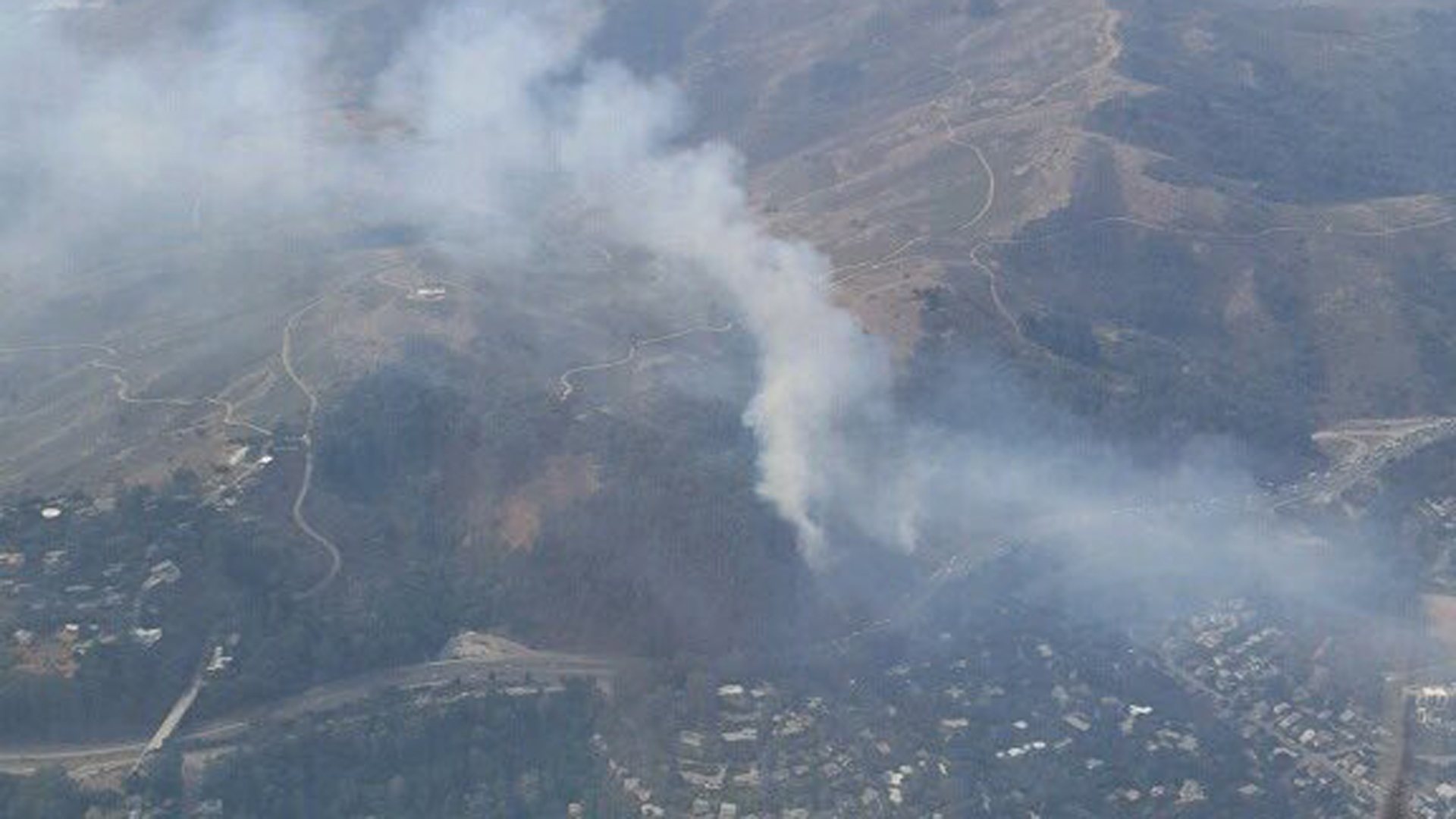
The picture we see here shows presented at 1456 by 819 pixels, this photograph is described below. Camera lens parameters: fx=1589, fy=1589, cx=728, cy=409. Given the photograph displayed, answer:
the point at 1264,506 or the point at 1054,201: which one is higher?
the point at 1054,201

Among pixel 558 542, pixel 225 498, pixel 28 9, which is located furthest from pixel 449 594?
pixel 28 9

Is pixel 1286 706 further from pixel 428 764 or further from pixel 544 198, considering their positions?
pixel 544 198

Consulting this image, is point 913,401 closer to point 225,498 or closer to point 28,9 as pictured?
point 225,498

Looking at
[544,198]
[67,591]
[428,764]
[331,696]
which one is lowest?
[428,764]

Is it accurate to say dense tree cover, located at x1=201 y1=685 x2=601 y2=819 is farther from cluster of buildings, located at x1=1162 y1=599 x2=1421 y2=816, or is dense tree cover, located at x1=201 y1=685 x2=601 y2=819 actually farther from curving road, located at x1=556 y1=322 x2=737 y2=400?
cluster of buildings, located at x1=1162 y1=599 x2=1421 y2=816

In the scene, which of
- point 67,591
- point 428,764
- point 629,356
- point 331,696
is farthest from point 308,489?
point 629,356
